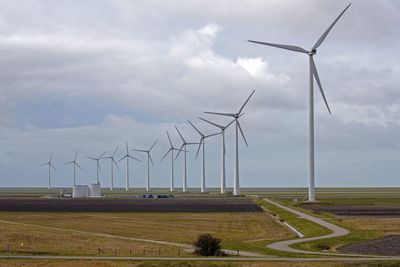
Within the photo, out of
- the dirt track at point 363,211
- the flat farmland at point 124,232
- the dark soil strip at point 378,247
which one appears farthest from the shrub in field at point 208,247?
the dirt track at point 363,211

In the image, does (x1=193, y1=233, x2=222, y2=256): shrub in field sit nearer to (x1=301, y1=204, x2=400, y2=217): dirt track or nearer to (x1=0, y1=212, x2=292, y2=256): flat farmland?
(x1=0, y1=212, x2=292, y2=256): flat farmland

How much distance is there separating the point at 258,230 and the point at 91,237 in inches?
787

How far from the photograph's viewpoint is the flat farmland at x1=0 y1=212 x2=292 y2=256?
62047 mm

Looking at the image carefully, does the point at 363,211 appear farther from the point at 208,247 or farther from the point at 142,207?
the point at 208,247

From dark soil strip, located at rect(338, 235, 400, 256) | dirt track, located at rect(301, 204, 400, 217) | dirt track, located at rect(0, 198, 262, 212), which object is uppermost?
dirt track, located at rect(0, 198, 262, 212)

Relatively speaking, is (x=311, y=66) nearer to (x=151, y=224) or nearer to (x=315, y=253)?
(x=151, y=224)

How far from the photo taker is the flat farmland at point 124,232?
204 ft

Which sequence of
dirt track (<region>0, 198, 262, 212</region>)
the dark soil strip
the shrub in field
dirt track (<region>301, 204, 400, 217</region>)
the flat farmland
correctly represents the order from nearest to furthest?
the shrub in field
the dark soil strip
the flat farmland
dirt track (<region>301, 204, 400, 217</region>)
dirt track (<region>0, 198, 262, 212</region>)

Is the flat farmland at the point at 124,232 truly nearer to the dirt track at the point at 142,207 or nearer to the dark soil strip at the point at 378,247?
the dark soil strip at the point at 378,247

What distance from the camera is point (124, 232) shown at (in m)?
80.7

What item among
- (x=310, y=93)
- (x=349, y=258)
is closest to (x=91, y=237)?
(x=349, y=258)

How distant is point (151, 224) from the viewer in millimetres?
93688

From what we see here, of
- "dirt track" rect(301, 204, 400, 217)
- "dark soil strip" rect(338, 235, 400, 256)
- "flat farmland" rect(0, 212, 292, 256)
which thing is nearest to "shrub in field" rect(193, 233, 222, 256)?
"flat farmland" rect(0, 212, 292, 256)

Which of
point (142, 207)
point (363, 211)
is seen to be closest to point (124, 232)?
point (363, 211)
